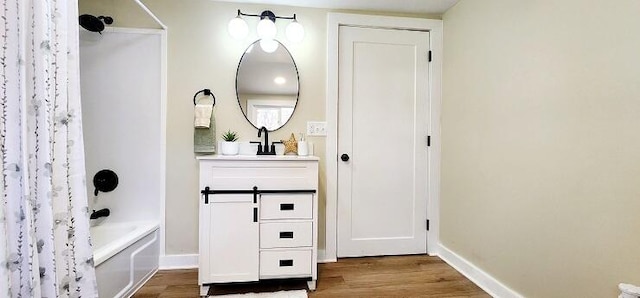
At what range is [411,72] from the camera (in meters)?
2.51

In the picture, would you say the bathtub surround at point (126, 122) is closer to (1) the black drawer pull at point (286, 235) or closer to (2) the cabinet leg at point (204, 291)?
(2) the cabinet leg at point (204, 291)

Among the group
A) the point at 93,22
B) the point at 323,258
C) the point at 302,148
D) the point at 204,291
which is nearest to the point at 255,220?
the point at 204,291

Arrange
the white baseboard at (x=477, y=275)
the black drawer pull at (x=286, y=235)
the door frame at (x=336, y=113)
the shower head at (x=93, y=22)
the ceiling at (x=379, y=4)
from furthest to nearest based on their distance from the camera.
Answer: the door frame at (x=336, y=113), the ceiling at (x=379, y=4), the shower head at (x=93, y=22), the black drawer pull at (x=286, y=235), the white baseboard at (x=477, y=275)

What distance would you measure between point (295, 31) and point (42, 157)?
1764 millimetres

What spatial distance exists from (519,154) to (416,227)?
1134 millimetres

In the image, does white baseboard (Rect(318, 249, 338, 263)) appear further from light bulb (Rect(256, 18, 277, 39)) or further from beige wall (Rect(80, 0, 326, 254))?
light bulb (Rect(256, 18, 277, 39))

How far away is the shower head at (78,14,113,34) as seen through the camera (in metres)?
2.08

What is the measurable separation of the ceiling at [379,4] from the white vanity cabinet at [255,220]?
1.32m

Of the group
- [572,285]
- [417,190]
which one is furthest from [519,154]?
[417,190]

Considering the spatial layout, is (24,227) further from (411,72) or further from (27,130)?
(411,72)

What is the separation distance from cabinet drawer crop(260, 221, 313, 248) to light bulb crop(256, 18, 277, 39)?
4.78 feet

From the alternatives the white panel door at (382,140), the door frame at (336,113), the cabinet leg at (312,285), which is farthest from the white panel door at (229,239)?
the white panel door at (382,140)

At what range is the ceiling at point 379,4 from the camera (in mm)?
2301

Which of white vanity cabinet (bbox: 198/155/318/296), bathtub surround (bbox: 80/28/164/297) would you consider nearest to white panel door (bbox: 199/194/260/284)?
white vanity cabinet (bbox: 198/155/318/296)
